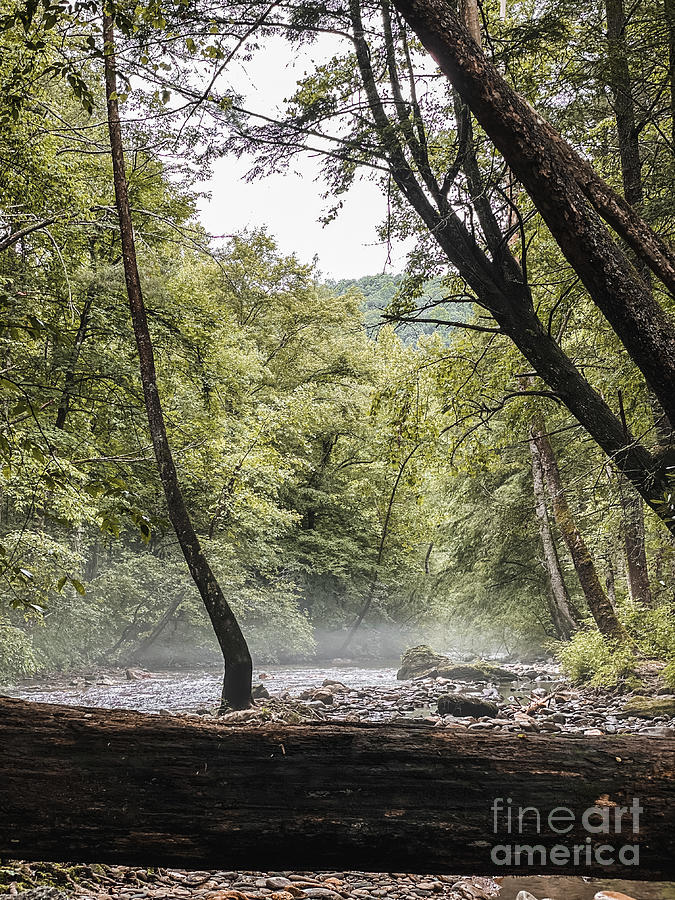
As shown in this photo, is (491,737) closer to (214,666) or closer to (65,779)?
(65,779)

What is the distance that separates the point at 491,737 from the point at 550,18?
5.56 metres

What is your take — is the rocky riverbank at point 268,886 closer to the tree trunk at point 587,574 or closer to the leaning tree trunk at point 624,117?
the leaning tree trunk at point 624,117

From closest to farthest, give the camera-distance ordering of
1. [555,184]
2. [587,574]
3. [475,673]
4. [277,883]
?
1. [555,184]
2. [277,883]
3. [587,574]
4. [475,673]

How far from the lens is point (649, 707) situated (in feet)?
27.7

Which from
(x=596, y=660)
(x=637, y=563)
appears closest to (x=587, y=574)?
(x=596, y=660)

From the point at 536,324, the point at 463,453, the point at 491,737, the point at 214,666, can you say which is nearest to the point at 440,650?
the point at 214,666

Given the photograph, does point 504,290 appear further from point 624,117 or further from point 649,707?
point 649,707

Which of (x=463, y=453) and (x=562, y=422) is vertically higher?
(x=562, y=422)

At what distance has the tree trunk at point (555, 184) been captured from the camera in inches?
135

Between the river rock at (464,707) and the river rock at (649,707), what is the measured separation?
198 centimetres

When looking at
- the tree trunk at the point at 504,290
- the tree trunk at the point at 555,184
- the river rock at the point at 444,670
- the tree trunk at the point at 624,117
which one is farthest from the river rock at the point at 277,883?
the river rock at the point at 444,670

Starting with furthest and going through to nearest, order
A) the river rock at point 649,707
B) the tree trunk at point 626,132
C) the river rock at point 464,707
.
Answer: the river rock at point 464,707
the river rock at point 649,707
the tree trunk at point 626,132

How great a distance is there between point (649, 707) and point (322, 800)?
323 inches

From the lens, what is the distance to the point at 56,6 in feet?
7.79
